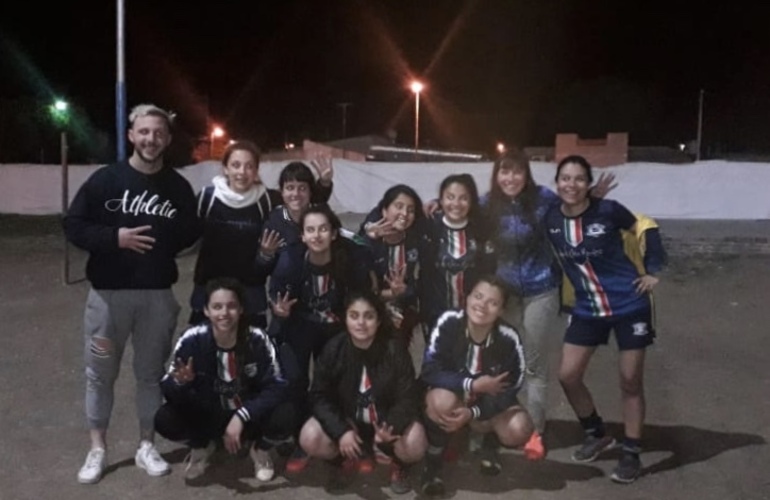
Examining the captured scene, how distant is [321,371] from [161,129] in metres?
1.48

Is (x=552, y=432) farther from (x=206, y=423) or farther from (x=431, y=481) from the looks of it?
(x=206, y=423)

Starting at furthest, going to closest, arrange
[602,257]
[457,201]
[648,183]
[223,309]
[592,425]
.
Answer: [648,183] < [592,425] < [457,201] < [602,257] < [223,309]

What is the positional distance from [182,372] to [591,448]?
7.60 ft

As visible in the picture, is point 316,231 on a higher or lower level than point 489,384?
higher

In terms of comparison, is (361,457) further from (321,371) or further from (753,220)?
(753,220)

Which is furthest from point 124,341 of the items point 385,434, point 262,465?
point 385,434

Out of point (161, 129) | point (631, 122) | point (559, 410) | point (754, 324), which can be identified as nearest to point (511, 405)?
point (559, 410)

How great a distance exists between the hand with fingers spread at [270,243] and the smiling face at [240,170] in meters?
0.30

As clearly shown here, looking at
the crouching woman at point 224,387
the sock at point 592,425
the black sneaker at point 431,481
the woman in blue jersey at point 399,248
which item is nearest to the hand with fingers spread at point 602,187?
the woman in blue jersey at point 399,248

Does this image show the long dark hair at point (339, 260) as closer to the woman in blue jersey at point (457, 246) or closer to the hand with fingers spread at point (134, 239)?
the woman in blue jersey at point (457, 246)

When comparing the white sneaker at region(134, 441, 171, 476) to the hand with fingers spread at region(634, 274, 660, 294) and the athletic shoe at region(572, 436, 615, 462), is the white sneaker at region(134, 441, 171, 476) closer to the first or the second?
the athletic shoe at region(572, 436, 615, 462)

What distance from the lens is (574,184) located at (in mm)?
5117

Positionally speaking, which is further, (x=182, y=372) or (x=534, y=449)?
(x=534, y=449)

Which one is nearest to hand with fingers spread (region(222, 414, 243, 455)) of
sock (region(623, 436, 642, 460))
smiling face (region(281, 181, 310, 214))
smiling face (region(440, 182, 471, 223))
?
smiling face (region(281, 181, 310, 214))
